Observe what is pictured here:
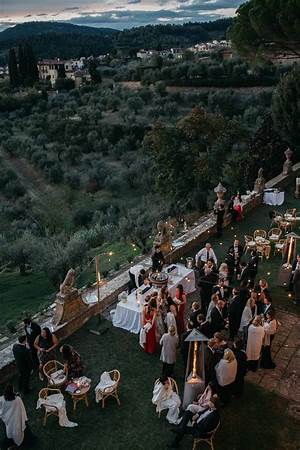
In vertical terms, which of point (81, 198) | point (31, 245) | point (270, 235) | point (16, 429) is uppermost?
point (16, 429)

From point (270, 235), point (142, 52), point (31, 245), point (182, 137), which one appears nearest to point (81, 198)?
point (182, 137)

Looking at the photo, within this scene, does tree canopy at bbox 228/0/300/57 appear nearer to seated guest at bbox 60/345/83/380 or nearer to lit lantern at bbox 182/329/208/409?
lit lantern at bbox 182/329/208/409

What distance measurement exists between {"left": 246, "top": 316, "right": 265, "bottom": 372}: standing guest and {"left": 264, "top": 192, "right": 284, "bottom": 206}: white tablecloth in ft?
43.9

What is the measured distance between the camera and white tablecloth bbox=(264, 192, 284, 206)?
23344 mm

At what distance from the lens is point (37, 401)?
1027cm

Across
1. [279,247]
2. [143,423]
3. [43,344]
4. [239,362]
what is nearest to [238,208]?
[279,247]

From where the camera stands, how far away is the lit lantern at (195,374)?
957 cm

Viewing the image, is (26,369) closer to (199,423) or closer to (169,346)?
(169,346)

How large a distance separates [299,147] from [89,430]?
24669mm

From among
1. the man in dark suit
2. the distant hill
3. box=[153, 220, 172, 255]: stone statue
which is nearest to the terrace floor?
the man in dark suit

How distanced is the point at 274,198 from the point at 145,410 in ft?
50.3

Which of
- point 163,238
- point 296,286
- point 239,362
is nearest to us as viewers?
point 239,362

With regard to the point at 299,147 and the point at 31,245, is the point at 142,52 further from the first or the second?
the point at 31,245

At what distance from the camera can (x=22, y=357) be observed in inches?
408
